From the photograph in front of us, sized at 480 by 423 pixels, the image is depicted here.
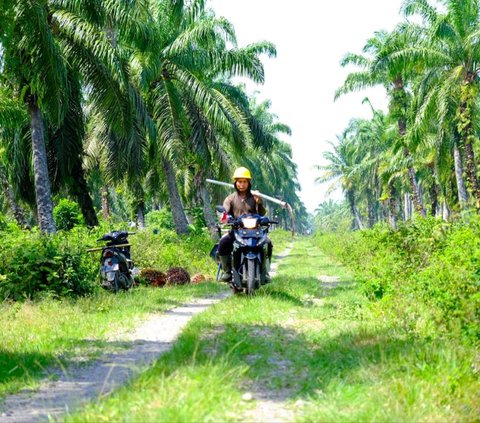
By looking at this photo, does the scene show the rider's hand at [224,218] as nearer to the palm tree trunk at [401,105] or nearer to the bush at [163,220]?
the palm tree trunk at [401,105]

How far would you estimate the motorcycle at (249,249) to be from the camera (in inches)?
334

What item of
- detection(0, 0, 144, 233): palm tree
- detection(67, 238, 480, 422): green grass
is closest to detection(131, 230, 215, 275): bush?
detection(0, 0, 144, 233): palm tree

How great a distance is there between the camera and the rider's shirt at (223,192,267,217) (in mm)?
9031

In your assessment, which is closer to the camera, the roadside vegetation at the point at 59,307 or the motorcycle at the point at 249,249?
the roadside vegetation at the point at 59,307

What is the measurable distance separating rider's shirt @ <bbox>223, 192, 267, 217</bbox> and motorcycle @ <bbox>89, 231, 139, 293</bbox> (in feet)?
8.22

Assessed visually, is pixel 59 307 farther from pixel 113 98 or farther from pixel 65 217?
pixel 65 217

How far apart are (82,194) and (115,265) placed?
8173 millimetres

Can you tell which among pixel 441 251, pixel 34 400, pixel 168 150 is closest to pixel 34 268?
pixel 34 400

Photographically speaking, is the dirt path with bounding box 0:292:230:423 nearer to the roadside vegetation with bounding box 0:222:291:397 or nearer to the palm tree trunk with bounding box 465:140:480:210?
the roadside vegetation with bounding box 0:222:291:397

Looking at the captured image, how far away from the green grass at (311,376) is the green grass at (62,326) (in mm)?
1108

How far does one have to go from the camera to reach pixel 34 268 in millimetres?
9500

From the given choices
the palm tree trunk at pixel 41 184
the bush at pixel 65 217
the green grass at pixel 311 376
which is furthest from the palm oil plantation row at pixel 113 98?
the green grass at pixel 311 376

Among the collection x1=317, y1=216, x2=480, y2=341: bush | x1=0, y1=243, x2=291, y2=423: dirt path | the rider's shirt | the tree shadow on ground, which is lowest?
x1=0, y1=243, x2=291, y2=423: dirt path

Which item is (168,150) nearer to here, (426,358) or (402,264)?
(402,264)
